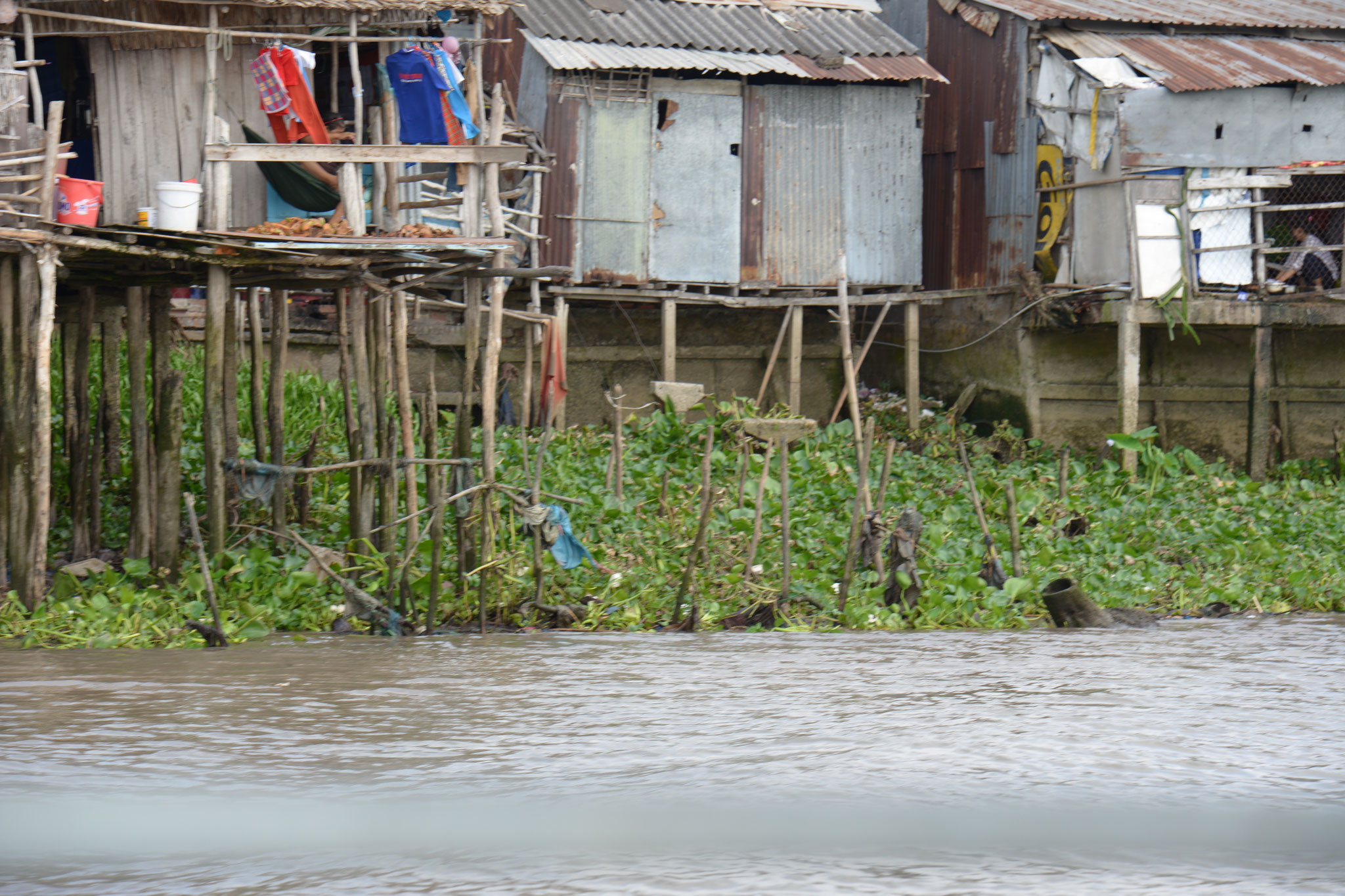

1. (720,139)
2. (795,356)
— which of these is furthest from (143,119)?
(795,356)

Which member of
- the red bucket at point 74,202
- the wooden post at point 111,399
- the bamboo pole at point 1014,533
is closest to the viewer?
the red bucket at point 74,202

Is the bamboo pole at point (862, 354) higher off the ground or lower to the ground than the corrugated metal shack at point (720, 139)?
lower

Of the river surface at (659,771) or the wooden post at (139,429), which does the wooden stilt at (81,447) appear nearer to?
the wooden post at (139,429)

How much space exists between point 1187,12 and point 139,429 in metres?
11.6

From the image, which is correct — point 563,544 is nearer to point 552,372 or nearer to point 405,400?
point 405,400

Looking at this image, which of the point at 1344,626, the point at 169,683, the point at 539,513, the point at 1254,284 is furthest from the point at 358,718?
the point at 1254,284

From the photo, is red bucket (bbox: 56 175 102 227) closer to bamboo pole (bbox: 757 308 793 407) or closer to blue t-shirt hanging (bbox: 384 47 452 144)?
blue t-shirt hanging (bbox: 384 47 452 144)

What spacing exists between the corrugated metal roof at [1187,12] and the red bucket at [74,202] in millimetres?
9818

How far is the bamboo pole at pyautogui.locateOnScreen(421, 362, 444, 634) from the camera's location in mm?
8805

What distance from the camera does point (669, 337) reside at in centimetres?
1559

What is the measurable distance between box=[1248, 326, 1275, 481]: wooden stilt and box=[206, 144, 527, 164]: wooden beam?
29.1 feet

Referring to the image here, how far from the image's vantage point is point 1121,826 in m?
5.69

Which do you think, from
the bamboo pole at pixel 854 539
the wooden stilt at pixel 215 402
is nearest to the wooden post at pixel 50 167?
the wooden stilt at pixel 215 402

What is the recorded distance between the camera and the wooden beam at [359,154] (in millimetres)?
8859
